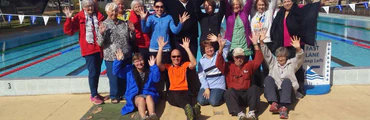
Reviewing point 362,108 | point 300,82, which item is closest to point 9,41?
point 300,82

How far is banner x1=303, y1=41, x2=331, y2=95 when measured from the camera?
405cm

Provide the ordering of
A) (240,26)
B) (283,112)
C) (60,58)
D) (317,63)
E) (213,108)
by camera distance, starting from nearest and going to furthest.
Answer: (283,112) < (213,108) < (240,26) < (317,63) < (60,58)

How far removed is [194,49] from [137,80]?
90cm

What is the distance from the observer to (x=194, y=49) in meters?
3.92

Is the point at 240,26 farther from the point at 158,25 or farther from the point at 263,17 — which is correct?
the point at 158,25

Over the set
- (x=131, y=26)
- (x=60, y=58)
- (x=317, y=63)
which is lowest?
(x=60, y=58)

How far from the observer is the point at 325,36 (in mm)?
11875

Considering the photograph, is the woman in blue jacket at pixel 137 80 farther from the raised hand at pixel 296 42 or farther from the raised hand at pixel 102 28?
the raised hand at pixel 296 42

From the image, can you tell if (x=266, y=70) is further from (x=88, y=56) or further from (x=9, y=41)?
(x=9, y=41)

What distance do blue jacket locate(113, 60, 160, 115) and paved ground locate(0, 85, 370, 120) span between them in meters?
0.33

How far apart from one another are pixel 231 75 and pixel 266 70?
2.36 ft

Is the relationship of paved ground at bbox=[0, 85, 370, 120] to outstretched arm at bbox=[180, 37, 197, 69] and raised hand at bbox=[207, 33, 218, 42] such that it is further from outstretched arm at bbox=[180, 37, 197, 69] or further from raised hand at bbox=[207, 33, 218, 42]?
raised hand at bbox=[207, 33, 218, 42]

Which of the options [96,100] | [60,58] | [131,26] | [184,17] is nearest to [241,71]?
[184,17]

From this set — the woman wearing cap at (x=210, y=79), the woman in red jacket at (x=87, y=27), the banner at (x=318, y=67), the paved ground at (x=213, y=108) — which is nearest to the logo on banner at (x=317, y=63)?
the banner at (x=318, y=67)
